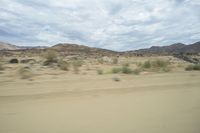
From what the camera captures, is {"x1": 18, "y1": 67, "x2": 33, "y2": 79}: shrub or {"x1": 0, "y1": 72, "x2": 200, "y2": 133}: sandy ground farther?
{"x1": 18, "y1": 67, "x2": 33, "y2": 79}: shrub

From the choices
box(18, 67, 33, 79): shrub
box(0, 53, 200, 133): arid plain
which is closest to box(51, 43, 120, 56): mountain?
box(18, 67, 33, 79): shrub

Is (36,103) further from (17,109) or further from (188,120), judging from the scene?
(188,120)

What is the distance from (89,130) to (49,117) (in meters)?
1.56

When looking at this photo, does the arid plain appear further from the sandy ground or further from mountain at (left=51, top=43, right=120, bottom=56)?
mountain at (left=51, top=43, right=120, bottom=56)

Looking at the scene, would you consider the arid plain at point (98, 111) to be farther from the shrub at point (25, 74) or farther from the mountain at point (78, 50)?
the mountain at point (78, 50)

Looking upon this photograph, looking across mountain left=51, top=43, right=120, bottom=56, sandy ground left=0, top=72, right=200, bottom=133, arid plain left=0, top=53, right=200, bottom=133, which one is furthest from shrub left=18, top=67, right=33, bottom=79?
mountain left=51, top=43, right=120, bottom=56

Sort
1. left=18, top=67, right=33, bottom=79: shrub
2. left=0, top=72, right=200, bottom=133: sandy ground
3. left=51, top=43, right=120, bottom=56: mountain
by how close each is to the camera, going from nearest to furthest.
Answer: left=0, top=72, right=200, bottom=133: sandy ground
left=18, top=67, right=33, bottom=79: shrub
left=51, top=43, right=120, bottom=56: mountain

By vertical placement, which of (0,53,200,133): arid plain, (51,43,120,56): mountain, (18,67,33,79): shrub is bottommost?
(0,53,200,133): arid plain

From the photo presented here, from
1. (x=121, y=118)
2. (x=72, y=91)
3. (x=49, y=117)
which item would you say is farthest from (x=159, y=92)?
(x=49, y=117)

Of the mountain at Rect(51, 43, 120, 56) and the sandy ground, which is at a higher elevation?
the mountain at Rect(51, 43, 120, 56)

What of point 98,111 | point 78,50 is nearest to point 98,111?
point 98,111

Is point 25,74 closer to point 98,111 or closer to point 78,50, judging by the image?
point 98,111

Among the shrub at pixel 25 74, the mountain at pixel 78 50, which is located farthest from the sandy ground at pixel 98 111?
Answer: the mountain at pixel 78 50

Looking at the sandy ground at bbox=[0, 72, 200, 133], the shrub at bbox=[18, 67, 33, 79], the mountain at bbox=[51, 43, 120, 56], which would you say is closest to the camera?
the sandy ground at bbox=[0, 72, 200, 133]
